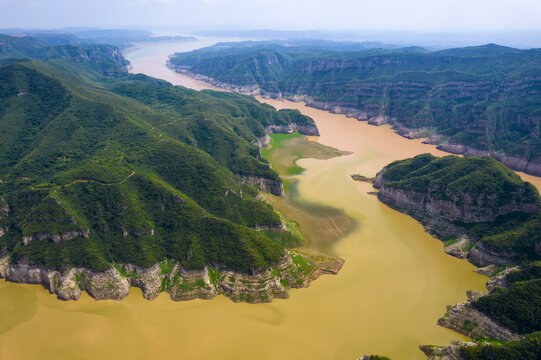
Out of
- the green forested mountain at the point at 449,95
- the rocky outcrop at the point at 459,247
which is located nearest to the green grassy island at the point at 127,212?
the rocky outcrop at the point at 459,247

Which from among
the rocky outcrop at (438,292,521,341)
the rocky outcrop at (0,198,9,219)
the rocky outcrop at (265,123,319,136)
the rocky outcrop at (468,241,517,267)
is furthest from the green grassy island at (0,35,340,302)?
the rocky outcrop at (265,123,319,136)

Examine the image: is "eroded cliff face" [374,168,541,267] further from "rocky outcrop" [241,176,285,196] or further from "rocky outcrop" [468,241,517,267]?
"rocky outcrop" [241,176,285,196]

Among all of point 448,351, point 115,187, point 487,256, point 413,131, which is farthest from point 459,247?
point 413,131

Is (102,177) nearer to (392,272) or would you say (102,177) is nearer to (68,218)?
(68,218)

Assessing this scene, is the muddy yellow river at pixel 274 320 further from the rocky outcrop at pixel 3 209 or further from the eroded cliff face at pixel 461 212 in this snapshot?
the rocky outcrop at pixel 3 209

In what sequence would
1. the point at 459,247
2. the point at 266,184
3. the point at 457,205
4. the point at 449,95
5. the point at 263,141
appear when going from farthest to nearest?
the point at 449,95, the point at 263,141, the point at 266,184, the point at 457,205, the point at 459,247

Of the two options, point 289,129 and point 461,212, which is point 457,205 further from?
point 289,129
